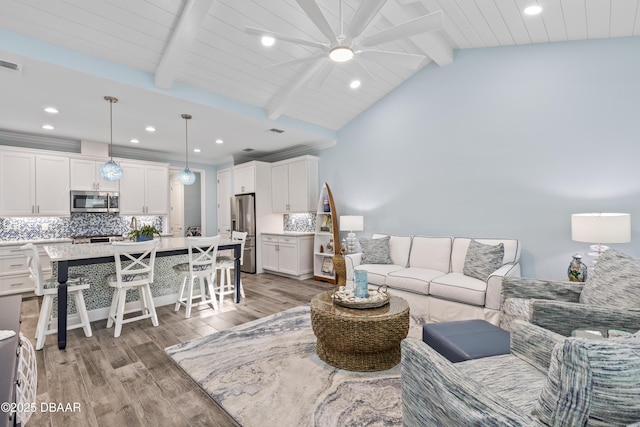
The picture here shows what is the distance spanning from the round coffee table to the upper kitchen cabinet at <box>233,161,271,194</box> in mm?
4353

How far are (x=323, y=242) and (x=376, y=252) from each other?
62.4 inches

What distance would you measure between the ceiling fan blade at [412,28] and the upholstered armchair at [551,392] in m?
2.24

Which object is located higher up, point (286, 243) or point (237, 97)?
point (237, 97)

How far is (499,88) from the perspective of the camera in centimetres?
384

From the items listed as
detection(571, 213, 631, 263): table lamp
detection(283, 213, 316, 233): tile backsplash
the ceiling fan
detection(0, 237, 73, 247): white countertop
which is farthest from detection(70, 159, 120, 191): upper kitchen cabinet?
detection(571, 213, 631, 263): table lamp

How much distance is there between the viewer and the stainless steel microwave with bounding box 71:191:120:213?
5.45m

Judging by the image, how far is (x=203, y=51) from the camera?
340 cm

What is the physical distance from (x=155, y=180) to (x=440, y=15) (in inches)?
240

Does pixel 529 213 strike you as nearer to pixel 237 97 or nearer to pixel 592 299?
pixel 592 299

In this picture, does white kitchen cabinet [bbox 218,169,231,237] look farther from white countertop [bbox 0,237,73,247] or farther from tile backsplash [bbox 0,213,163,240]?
white countertop [bbox 0,237,73,247]

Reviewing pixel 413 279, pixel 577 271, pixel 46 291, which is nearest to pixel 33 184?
pixel 46 291

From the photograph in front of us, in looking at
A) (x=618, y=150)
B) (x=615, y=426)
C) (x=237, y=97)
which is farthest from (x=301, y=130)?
(x=615, y=426)

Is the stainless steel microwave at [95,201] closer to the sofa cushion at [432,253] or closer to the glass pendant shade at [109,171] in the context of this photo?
the glass pendant shade at [109,171]

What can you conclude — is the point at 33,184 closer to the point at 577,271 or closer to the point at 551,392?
the point at 551,392
